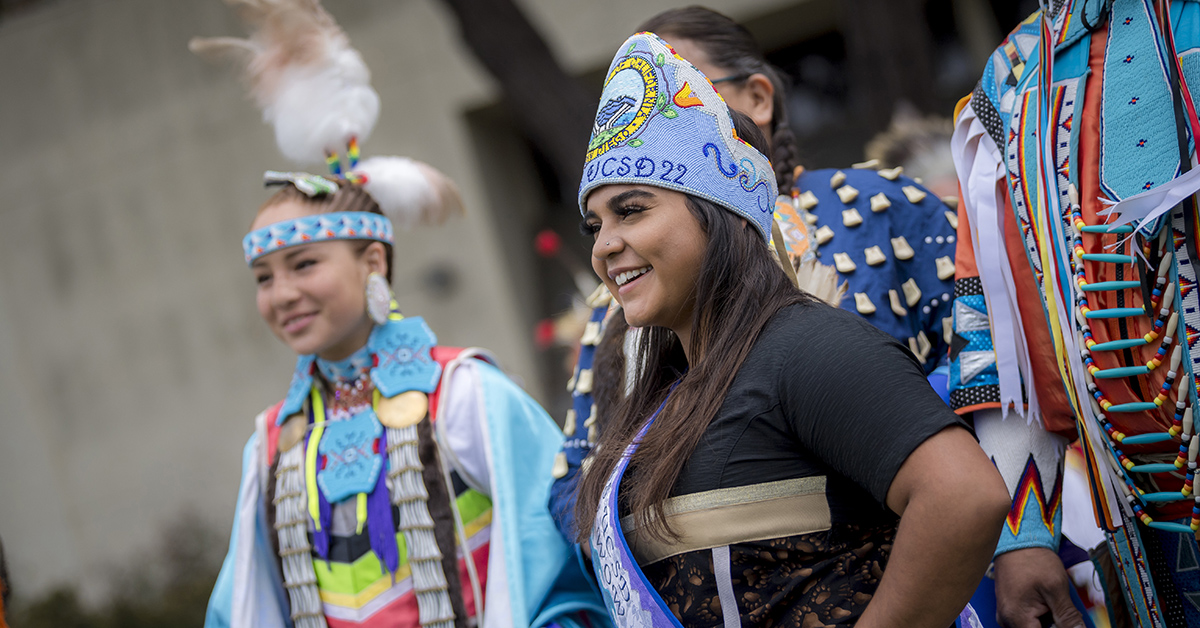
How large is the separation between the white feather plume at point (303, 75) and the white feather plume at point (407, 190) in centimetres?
13

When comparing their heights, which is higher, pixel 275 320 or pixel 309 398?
pixel 275 320

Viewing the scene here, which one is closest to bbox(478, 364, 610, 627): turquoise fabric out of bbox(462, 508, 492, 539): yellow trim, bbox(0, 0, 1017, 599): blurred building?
bbox(462, 508, 492, 539): yellow trim

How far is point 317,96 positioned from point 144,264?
623 cm

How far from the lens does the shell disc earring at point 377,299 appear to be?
103 inches

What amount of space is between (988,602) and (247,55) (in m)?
2.41

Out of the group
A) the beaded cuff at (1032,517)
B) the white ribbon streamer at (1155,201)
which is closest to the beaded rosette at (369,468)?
the beaded cuff at (1032,517)

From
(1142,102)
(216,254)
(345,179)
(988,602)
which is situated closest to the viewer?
(1142,102)

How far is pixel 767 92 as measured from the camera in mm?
2262

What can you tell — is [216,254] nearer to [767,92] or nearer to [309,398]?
[309,398]

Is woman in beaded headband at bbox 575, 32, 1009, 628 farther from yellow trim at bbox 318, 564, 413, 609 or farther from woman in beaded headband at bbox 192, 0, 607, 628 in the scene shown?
yellow trim at bbox 318, 564, 413, 609

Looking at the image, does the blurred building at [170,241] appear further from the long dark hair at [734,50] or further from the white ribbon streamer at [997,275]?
the white ribbon streamer at [997,275]

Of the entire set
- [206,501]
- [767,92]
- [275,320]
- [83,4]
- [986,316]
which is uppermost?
[83,4]

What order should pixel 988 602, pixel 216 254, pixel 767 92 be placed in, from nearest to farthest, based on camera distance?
pixel 988 602, pixel 767 92, pixel 216 254

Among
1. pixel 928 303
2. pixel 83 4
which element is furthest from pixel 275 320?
pixel 83 4
